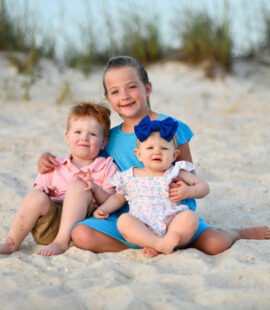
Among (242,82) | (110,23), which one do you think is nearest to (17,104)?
(110,23)

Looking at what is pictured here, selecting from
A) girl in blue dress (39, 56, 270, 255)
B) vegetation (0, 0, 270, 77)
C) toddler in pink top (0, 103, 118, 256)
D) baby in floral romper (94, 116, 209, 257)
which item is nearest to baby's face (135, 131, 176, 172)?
baby in floral romper (94, 116, 209, 257)

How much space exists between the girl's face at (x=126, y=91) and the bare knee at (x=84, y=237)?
2.71 ft

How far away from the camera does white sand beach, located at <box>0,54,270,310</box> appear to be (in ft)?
6.66

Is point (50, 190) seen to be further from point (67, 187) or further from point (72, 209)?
point (72, 209)

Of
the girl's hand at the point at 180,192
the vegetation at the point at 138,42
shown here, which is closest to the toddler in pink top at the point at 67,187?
the girl's hand at the point at 180,192

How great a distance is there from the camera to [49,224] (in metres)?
2.86

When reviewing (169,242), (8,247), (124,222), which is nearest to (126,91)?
(124,222)

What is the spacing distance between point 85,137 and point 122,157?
29 cm

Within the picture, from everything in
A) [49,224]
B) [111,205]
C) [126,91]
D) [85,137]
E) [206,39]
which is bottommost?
[49,224]

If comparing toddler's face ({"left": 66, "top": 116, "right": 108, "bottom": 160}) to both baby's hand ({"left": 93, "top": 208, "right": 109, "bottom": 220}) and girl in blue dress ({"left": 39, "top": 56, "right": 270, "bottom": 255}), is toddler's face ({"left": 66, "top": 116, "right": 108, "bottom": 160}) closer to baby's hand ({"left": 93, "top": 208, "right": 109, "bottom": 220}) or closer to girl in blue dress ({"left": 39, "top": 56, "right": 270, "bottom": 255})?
girl in blue dress ({"left": 39, "top": 56, "right": 270, "bottom": 255})

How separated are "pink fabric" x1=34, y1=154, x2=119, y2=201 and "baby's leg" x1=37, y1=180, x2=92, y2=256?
0.16 metres

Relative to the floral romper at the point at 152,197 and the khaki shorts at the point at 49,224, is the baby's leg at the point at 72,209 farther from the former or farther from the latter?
the floral romper at the point at 152,197

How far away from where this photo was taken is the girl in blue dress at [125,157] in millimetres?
2691

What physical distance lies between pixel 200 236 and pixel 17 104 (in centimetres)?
418
